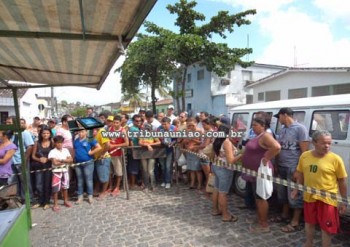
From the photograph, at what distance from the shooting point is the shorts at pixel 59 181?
Result: 572 cm

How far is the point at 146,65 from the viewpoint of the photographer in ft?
92.5

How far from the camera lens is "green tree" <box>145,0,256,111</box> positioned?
21578 mm

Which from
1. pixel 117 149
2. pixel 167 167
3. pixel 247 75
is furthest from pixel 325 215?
pixel 247 75

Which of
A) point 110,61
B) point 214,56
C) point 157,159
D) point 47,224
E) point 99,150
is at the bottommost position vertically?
point 47,224

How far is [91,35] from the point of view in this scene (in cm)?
264

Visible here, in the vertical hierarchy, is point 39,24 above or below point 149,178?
above

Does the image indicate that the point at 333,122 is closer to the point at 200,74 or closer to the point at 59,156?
the point at 59,156

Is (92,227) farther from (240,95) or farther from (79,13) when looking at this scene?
(240,95)

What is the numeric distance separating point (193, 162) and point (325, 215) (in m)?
3.70

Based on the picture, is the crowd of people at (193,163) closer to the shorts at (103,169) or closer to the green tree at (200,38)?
the shorts at (103,169)

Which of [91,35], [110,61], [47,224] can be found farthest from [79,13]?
[47,224]

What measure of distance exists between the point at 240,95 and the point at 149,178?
2048 cm

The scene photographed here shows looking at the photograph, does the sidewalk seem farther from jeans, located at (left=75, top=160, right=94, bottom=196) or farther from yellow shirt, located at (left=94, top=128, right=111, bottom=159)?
yellow shirt, located at (left=94, top=128, right=111, bottom=159)

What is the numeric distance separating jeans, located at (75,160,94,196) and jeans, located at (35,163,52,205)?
578 millimetres
